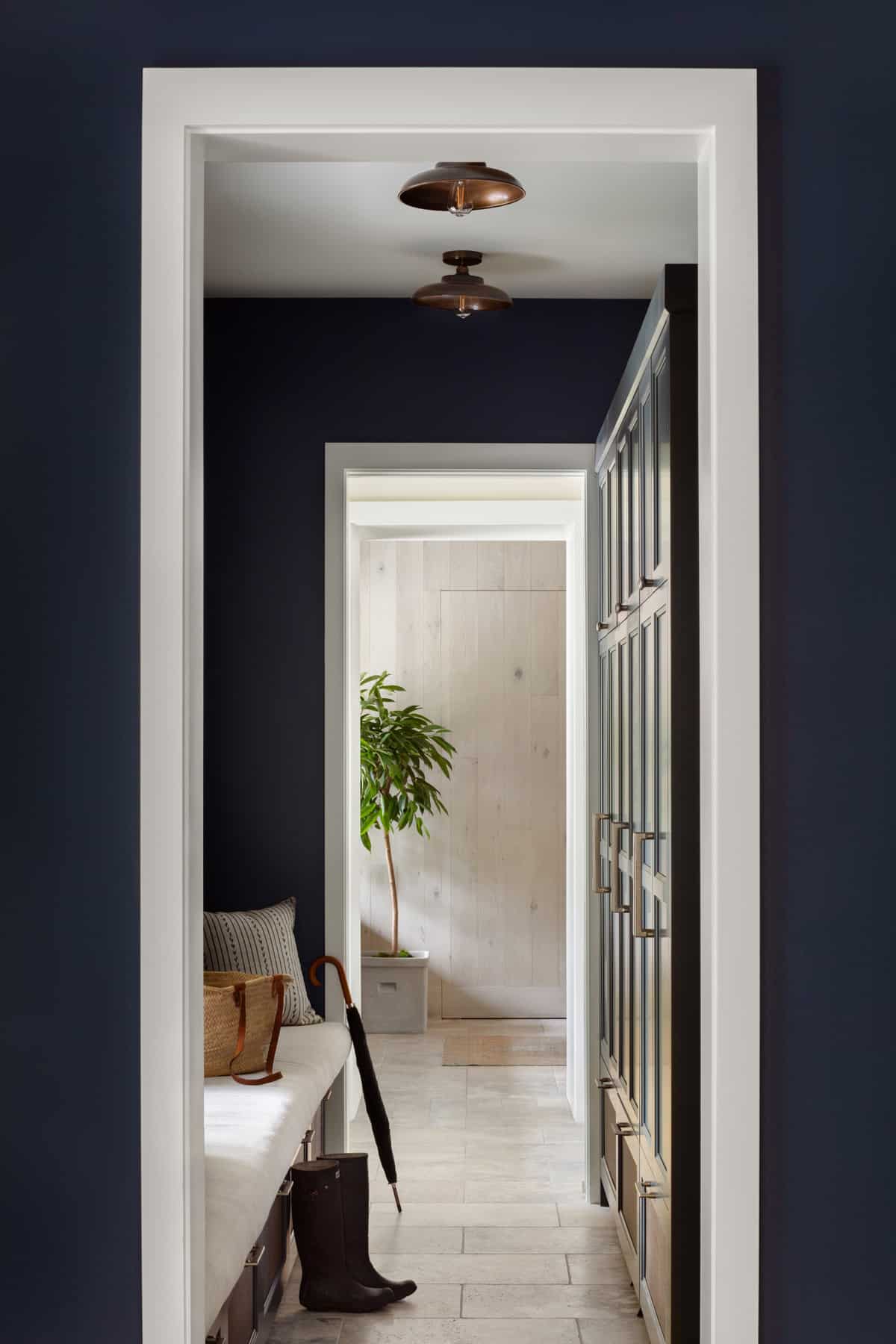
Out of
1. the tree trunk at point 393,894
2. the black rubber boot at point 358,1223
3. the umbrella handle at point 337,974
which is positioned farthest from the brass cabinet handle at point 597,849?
the tree trunk at point 393,894

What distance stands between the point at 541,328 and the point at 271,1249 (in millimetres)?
2825

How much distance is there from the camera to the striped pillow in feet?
12.3

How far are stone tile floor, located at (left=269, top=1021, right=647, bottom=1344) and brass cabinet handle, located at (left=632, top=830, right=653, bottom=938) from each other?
1.12 meters

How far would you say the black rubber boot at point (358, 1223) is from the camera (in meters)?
3.29

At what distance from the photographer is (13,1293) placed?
62.2 inches

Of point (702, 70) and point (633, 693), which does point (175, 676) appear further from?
point (633, 693)

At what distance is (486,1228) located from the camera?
3875mm

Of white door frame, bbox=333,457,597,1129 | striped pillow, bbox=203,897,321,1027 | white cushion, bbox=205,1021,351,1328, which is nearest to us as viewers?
white cushion, bbox=205,1021,351,1328

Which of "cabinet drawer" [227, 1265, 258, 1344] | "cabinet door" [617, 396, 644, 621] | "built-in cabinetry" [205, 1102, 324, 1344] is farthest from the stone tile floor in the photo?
"cabinet door" [617, 396, 644, 621]

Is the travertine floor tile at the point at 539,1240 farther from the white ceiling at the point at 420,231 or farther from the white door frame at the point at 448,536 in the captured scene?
the white ceiling at the point at 420,231

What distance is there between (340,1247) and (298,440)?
2410 millimetres

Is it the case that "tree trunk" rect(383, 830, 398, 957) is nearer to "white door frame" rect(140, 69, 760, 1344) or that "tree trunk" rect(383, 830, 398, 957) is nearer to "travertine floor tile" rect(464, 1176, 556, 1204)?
"travertine floor tile" rect(464, 1176, 556, 1204)

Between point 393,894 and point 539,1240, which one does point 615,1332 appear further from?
point 393,894

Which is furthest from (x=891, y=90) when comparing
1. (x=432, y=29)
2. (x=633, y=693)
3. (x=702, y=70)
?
(x=633, y=693)
